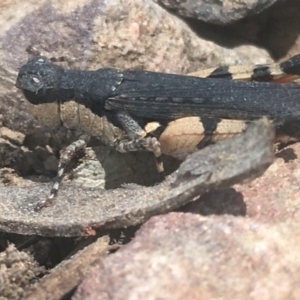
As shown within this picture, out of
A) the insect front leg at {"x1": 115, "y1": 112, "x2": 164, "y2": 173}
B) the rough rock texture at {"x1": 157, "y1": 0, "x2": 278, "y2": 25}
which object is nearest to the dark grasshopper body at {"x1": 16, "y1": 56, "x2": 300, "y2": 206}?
the insect front leg at {"x1": 115, "y1": 112, "x2": 164, "y2": 173}

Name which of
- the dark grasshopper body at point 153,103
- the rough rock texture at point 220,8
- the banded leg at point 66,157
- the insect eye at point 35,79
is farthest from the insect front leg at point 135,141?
the rough rock texture at point 220,8

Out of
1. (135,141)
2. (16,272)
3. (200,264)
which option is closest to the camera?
(200,264)

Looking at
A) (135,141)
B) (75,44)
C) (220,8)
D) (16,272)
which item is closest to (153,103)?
(135,141)

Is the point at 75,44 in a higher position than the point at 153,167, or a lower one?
higher

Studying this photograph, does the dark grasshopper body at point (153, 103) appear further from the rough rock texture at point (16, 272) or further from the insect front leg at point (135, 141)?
the rough rock texture at point (16, 272)

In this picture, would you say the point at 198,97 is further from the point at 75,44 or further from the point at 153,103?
the point at 75,44

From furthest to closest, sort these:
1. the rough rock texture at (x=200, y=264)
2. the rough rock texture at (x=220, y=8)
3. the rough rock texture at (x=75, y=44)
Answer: the rough rock texture at (x=220, y=8) → the rough rock texture at (x=75, y=44) → the rough rock texture at (x=200, y=264)
